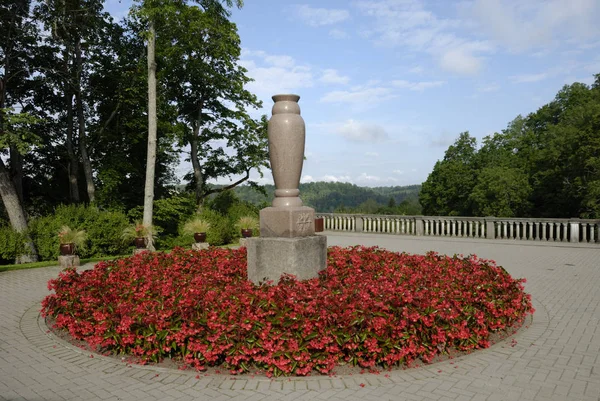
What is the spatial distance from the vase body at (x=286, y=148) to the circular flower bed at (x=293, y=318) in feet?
4.93

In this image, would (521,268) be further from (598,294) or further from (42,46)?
(42,46)

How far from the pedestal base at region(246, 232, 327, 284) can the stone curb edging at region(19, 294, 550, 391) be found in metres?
2.17

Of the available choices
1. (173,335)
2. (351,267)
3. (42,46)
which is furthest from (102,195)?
(173,335)

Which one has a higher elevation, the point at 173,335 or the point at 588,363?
the point at 173,335

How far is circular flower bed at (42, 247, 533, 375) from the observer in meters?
4.89

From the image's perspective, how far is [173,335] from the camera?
505cm

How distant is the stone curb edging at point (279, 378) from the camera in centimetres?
458

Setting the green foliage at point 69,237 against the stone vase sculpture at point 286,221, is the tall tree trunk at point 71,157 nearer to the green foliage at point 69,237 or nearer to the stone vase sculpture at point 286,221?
the green foliage at point 69,237

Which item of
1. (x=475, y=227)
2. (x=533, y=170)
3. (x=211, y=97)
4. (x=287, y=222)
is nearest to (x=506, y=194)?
(x=533, y=170)

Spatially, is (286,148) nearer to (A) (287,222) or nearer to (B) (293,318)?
(A) (287,222)

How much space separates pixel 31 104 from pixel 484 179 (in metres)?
33.1

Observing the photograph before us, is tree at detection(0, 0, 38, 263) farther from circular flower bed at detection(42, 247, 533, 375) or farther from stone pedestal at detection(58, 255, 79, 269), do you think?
circular flower bed at detection(42, 247, 533, 375)

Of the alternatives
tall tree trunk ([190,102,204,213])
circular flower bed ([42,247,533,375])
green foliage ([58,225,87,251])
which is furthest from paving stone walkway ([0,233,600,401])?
tall tree trunk ([190,102,204,213])

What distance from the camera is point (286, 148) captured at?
711cm
